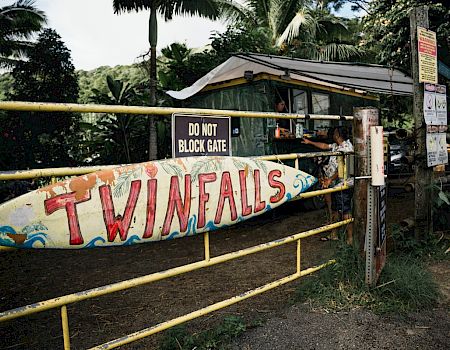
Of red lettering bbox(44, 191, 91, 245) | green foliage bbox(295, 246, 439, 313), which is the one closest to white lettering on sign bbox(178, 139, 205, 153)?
red lettering bbox(44, 191, 91, 245)

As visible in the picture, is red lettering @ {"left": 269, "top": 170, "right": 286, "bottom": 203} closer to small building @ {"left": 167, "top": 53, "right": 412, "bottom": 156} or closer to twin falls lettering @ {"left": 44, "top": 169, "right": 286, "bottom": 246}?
twin falls lettering @ {"left": 44, "top": 169, "right": 286, "bottom": 246}

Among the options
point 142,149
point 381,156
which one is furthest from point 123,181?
point 142,149

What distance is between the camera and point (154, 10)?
1023 cm

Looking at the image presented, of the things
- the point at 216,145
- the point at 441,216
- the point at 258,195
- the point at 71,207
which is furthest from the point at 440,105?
the point at 71,207

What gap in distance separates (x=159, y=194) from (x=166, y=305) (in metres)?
1.72

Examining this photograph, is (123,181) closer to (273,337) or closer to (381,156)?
(273,337)

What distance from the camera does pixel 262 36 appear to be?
14344 mm

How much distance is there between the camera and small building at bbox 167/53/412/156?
648cm

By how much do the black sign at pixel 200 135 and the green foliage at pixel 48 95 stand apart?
29.8 ft

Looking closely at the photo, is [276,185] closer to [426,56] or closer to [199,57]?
[426,56]

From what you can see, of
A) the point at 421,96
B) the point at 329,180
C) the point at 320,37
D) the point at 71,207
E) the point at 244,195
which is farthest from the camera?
the point at 320,37

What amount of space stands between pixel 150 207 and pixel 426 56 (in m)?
3.16

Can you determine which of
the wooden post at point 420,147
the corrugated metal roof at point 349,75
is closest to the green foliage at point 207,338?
the wooden post at point 420,147

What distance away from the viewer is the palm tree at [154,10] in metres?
9.80
